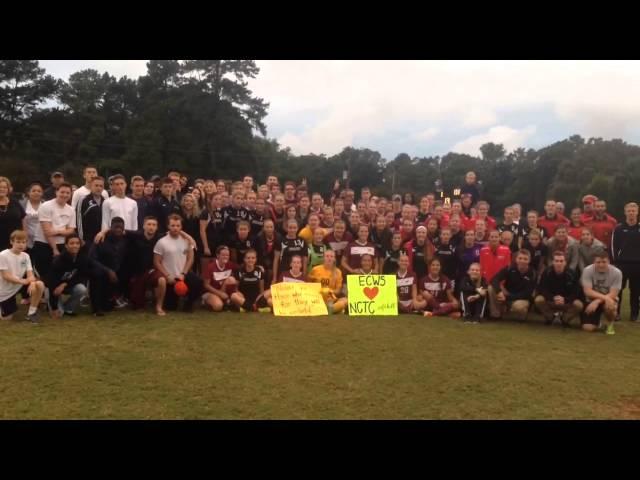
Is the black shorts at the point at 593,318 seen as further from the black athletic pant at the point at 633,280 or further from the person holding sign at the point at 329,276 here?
the person holding sign at the point at 329,276

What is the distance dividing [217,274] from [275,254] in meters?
1.10

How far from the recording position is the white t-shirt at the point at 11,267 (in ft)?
23.4

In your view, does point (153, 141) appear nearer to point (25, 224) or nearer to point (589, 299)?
point (25, 224)

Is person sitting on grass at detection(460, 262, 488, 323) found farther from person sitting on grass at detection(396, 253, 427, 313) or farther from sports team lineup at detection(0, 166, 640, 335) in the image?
person sitting on grass at detection(396, 253, 427, 313)

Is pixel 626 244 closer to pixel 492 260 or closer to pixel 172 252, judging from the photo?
pixel 492 260

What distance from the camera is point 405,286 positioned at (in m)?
8.87

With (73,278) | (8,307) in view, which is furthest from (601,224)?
(8,307)

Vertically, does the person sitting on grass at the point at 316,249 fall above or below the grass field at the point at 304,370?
above

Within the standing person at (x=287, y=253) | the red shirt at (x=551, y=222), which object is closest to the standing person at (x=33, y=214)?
the standing person at (x=287, y=253)

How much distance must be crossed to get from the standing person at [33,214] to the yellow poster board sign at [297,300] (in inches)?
152

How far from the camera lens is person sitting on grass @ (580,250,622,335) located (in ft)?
25.7

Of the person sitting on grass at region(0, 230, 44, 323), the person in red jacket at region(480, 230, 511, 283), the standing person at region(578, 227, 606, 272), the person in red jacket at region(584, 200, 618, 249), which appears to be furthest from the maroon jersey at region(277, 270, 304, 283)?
the person in red jacket at region(584, 200, 618, 249)

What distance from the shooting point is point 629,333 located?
25.6 ft

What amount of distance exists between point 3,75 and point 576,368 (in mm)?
57714
